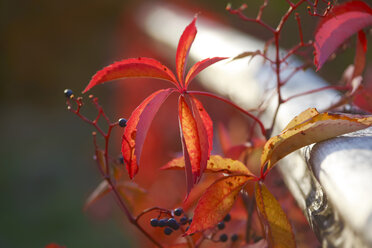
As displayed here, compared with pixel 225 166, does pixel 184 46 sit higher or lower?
higher

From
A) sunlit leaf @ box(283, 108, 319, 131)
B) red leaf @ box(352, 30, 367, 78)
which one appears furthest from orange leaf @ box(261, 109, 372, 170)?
red leaf @ box(352, 30, 367, 78)

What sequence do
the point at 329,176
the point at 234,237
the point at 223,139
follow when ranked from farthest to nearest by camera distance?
the point at 223,139 < the point at 234,237 < the point at 329,176

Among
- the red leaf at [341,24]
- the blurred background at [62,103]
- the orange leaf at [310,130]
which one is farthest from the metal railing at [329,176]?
the blurred background at [62,103]

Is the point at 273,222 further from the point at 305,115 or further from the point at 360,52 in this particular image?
the point at 360,52

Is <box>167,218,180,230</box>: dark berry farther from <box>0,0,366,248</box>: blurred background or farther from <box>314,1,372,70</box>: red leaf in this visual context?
<box>0,0,366,248</box>: blurred background

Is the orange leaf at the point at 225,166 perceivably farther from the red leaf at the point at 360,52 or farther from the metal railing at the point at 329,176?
the red leaf at the point at 360,52

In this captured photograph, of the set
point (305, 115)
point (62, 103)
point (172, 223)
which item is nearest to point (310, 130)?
point (305, 115)
